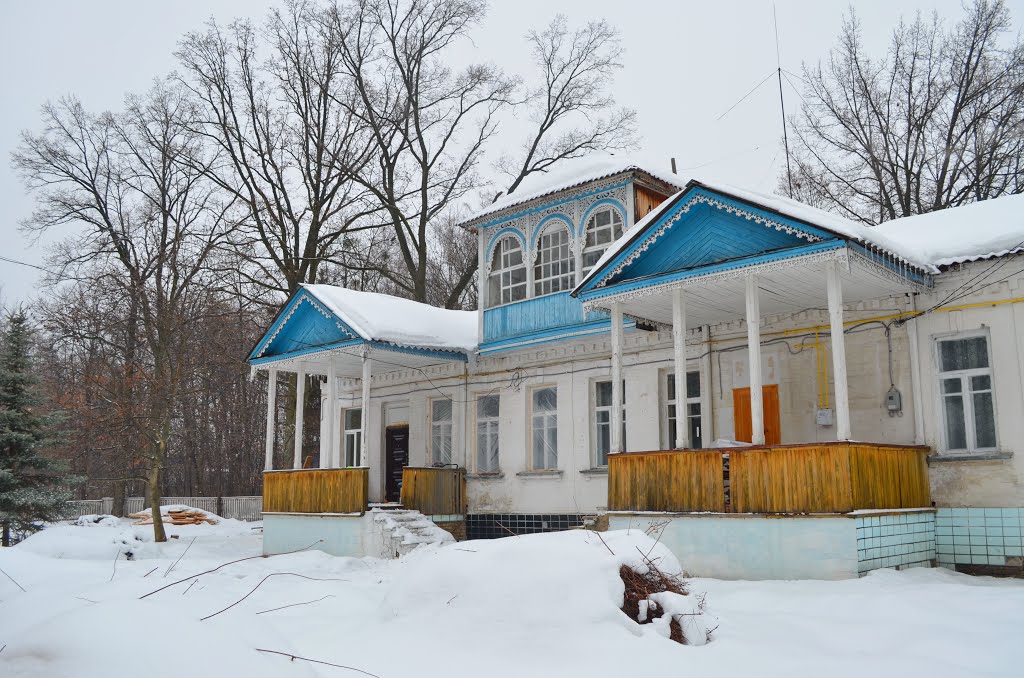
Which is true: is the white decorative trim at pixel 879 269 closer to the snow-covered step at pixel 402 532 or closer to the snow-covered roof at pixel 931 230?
the snow-covered roof at pixel 931 230

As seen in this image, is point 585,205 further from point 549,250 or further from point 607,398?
point 607,398

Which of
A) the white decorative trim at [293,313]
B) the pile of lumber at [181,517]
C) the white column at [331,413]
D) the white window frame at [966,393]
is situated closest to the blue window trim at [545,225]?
the white decorative trim at [293,313]

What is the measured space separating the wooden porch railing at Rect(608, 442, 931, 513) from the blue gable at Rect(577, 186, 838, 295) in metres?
2.67

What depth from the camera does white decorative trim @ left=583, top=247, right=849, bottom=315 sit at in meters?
11.2

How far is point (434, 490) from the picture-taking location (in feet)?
58.4

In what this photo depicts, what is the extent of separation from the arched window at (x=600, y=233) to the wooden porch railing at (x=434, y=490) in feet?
16.7

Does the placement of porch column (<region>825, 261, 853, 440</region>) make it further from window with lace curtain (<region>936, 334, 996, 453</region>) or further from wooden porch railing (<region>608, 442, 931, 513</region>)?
window with lace curtain (<region>936, 334, 996, 453</region>)

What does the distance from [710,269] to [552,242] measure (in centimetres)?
584

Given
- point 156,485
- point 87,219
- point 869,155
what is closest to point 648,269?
point 156,485

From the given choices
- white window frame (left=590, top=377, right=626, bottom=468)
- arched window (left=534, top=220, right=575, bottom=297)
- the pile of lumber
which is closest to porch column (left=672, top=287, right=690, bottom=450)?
white window frame (left=590, top=377, right=626, bottom=468)

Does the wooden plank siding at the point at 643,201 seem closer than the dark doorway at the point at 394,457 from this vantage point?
Yes

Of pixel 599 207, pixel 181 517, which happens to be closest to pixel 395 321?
pixel 599 207

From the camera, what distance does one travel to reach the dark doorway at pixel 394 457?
20422 mm

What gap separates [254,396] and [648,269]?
28.4 metres
